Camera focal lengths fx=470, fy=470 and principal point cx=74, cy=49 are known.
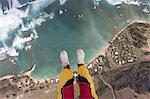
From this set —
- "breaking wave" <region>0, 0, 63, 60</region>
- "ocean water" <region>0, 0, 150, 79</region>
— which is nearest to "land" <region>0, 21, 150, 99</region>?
"ocean water" <region>0, 0, 150, 79</region>

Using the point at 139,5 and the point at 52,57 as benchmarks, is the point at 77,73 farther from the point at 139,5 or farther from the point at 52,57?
the point at 139,5

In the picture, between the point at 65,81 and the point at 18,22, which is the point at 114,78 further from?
the point at 18,22

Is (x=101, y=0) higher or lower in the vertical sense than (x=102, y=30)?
higher

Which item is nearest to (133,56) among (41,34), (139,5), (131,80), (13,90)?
(131,80)

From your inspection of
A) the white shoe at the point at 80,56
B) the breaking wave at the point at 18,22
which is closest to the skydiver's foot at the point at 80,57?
the white shoe at the point at 80,56

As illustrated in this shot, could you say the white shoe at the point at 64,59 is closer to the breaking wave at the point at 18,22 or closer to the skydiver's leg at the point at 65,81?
the skydiver's leg at the point at 65,81

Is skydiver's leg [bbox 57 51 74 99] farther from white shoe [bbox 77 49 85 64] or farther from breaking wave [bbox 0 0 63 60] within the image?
breaking wave [bbox 0 0 63 60]
